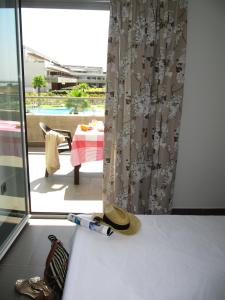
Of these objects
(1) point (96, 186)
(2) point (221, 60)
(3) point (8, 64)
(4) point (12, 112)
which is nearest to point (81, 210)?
(1) point (96, 186)

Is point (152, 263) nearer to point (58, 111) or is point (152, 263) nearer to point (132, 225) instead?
point (132, 225)

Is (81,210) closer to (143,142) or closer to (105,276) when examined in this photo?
(143,142)

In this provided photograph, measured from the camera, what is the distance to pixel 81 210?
118 inches

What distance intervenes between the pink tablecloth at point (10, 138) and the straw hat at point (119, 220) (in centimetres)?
109

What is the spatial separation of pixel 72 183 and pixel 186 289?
2695 millimetres

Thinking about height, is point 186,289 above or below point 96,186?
above

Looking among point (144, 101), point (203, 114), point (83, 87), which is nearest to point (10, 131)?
point (144, 101)

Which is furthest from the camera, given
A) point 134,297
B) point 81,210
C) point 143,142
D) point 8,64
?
point 81,210

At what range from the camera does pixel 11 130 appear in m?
2.39

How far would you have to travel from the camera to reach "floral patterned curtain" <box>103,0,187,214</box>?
2.30 m

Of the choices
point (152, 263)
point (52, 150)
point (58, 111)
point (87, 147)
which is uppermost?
point (58, 111)

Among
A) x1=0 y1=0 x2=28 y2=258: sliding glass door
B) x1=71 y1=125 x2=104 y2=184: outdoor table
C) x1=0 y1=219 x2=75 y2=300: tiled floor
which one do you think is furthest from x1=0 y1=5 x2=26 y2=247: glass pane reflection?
x1=71 y1=125 x2=104 y2=184: outdoor table

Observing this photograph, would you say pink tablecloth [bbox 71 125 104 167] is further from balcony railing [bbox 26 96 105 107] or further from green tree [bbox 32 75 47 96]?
green tree [bbox 32 75 47 96]

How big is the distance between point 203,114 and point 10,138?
199cm
